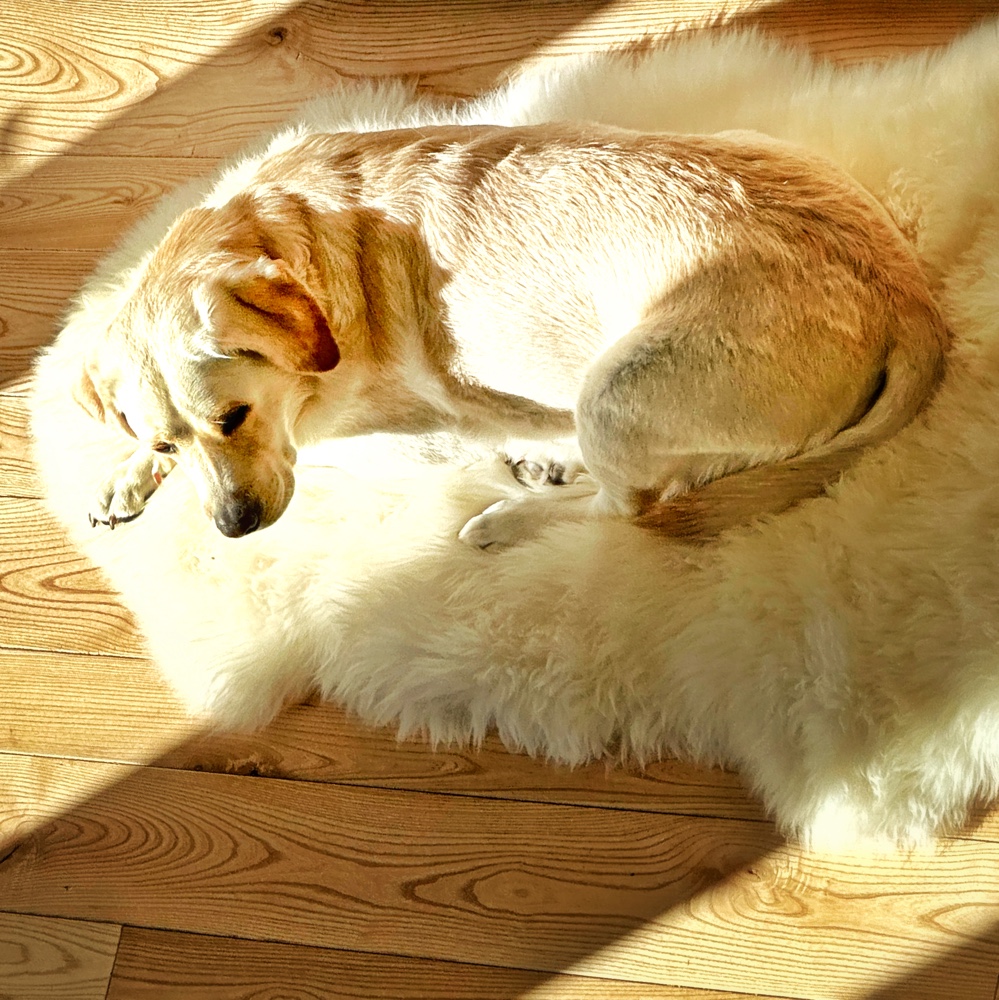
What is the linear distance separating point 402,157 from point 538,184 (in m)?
0.28

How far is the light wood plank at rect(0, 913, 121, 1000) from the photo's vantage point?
199cm

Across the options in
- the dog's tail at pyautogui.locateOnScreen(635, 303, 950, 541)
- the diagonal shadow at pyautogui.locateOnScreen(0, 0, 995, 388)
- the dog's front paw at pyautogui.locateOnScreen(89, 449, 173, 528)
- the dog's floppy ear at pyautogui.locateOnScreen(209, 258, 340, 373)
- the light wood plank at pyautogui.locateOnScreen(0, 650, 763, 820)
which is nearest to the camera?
the dog's floppy ear at pyautogui.locateOnScreen(209, 258, 340, 373)

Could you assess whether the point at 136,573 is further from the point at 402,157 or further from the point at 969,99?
the point at 969,99

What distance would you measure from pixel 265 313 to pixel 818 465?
1075 mm

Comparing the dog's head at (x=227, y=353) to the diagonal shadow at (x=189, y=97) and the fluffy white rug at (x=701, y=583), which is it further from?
the diagonal shadow at (x=189, y=97)

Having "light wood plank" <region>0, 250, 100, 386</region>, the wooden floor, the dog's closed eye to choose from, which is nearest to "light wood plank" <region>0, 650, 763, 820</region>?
the wooden floor

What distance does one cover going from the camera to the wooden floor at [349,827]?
1.78m

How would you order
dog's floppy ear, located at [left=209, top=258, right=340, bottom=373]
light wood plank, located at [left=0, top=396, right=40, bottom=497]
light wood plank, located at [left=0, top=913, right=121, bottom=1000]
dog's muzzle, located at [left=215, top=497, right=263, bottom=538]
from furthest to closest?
light wood plank, located at [left=0, top=396, right=40, bottom=497]
light wood plank, located at [left=0, top=913, right=121, bottom=1000]
dog's muzzle, located at [left=215, top=497, right=263, bottom=538]
dog's floppy ear, located at [left=209, top=258, right=340, bottom=373]

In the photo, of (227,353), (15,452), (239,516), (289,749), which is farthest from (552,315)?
(15,452)

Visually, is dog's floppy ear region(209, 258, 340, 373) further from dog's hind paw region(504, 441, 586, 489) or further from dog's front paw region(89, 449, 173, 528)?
dog's front paw region(89, 449, 173, 528)

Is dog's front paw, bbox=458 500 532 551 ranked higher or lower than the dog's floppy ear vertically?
lower

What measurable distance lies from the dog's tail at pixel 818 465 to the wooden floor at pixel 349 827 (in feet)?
1.68

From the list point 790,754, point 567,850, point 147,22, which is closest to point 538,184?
point 790,754

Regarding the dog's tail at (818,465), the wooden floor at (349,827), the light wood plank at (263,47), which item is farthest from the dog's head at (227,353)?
the light wood plank at (263,47)
